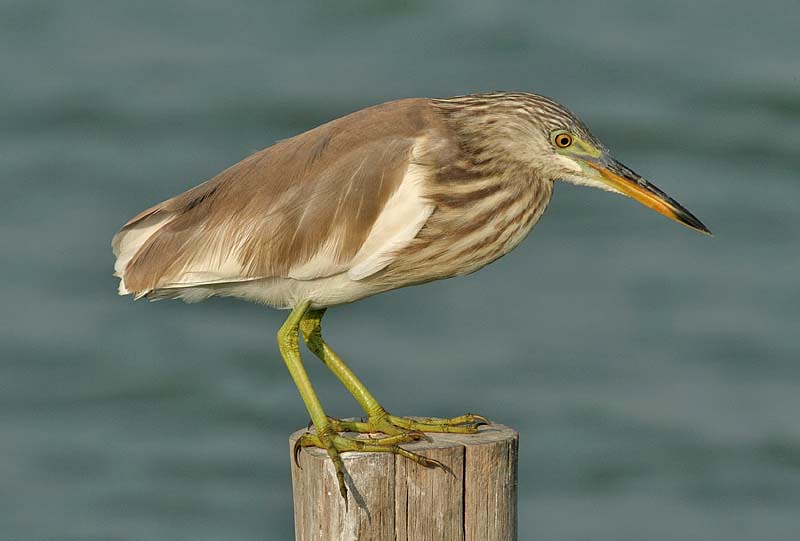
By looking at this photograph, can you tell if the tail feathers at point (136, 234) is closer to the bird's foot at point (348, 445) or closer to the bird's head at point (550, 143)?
the bird's foot at point (348, 445)

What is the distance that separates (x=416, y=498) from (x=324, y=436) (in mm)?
455

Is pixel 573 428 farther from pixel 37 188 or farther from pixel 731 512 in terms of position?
pixel 37 188

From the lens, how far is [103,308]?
470 inches

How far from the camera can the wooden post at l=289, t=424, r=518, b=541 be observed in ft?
15.8

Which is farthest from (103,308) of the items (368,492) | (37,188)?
(368,492)

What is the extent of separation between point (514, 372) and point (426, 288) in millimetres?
1067

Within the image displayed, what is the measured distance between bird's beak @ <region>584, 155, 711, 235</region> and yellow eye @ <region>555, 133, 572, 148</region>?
9 cm

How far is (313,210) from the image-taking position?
548 cm

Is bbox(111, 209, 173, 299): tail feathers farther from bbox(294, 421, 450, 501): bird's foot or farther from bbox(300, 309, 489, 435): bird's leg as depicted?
bbox(294, 421, 450, 501): bird's foot

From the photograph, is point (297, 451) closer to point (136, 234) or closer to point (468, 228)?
point (468, 228)

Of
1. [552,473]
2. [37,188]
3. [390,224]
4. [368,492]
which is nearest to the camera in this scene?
[368,492]

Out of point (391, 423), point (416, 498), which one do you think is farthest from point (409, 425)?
point (416, 498)

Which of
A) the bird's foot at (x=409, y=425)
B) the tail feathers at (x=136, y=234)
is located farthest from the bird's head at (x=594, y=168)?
the tail feathers at (x=136, y=234)

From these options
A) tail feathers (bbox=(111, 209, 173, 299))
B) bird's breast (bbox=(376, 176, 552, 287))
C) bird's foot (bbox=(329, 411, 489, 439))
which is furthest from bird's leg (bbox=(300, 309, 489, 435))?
tail feathers (bbox=(111, 209, 173, 299))
